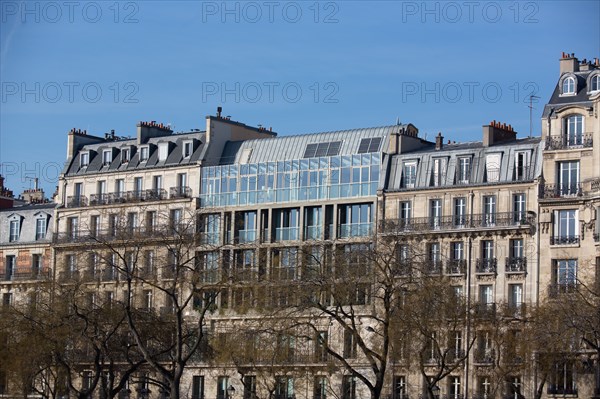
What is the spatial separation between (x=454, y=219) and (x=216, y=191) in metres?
19.4

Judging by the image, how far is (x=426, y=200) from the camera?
336ft

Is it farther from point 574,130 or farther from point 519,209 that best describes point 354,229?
point 574,130

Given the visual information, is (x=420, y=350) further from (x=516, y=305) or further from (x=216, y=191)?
(x=216, y=191)

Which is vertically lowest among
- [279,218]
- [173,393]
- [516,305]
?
[173,393]

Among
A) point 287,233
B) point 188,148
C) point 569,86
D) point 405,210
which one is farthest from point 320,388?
point 569,86

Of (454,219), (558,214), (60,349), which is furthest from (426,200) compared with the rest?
(60,349)

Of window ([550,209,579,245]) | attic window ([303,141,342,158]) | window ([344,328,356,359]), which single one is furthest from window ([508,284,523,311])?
attic window ([303,141,342,158])

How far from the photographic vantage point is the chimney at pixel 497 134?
4018 inches

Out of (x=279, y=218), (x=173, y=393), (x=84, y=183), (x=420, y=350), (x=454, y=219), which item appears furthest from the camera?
(x=84, y=183)

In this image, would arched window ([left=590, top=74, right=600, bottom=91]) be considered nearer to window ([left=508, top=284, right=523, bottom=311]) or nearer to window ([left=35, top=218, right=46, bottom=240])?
window ([left=508, top=284, right=523, bottom=311])

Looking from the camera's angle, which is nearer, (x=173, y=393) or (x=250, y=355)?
(x=173, y=393)

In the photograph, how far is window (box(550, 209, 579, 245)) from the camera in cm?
9588

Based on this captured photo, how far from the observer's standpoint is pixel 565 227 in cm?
9638

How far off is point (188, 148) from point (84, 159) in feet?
33.0
